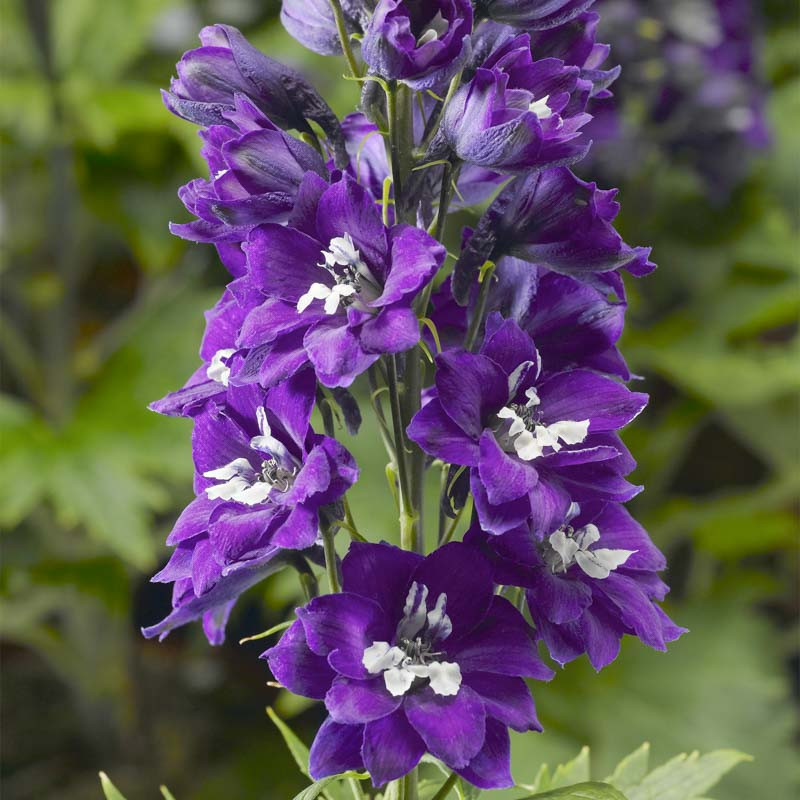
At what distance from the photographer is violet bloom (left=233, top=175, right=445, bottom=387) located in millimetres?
551

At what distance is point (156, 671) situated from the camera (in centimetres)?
220

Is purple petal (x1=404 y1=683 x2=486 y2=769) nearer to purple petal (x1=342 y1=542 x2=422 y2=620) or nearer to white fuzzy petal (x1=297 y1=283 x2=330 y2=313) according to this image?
purple petal (x1=342 y1=542 x2=422 y2=620)

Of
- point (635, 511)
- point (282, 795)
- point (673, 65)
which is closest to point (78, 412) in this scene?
point (282, 795)

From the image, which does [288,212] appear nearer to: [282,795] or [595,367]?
[595,367]

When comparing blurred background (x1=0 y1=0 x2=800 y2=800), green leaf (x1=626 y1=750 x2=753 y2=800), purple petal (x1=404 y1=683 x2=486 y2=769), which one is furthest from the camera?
blurred background (x1=0 y1=0 x2=800 y2=800)

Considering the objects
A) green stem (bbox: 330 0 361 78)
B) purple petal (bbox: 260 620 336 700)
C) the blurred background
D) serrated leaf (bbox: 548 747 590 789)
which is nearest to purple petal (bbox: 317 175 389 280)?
green stem (bbox: 330 0 361 78)

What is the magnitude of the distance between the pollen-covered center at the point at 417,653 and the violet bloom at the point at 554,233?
18cm

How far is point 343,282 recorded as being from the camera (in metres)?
0.59

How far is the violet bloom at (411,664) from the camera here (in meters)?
0.55

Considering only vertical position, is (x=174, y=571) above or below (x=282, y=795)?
above

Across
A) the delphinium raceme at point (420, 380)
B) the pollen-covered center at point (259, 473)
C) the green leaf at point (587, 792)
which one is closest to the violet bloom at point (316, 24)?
the delphinium raceme at point (420, 380)

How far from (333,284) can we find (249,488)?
12cm

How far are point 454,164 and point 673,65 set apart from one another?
1.31 m

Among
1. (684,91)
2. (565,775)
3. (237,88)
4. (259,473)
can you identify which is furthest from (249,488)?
(684,91)
